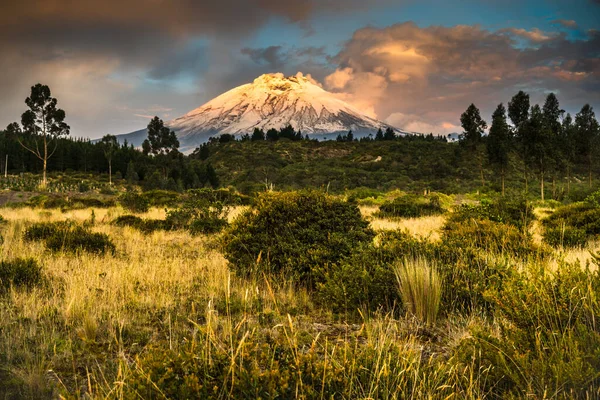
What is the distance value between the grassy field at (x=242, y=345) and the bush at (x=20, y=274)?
179 millimetres

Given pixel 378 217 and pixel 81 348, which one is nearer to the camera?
pixel 81 348

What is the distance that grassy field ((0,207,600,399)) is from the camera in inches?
81.2

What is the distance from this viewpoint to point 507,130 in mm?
36688

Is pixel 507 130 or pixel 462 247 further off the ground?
pixel 507 130

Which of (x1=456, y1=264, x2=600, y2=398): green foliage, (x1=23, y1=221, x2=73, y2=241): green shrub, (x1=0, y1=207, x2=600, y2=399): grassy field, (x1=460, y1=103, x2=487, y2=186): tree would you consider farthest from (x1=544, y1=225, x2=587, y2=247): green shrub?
(x1=460, y1=103, x2=487, y2=186): tree

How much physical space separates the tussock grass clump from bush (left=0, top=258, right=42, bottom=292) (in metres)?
4.64

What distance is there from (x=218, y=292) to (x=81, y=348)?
1784 mm

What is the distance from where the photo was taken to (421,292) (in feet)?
12.9

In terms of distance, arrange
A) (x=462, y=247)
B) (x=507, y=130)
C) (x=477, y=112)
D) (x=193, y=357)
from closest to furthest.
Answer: (x=193, y=357) < (x=462, y=247) < (x=507, y=130) < (x=477, y=112)

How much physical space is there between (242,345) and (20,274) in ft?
14.9

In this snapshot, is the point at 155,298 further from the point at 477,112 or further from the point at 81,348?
the point at 477,112

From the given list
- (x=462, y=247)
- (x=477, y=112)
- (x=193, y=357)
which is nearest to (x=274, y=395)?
(x=193, y=357)

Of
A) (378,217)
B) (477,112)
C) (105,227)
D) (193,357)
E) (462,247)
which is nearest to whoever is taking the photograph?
(193,357)

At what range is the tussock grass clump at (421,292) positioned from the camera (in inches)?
150
